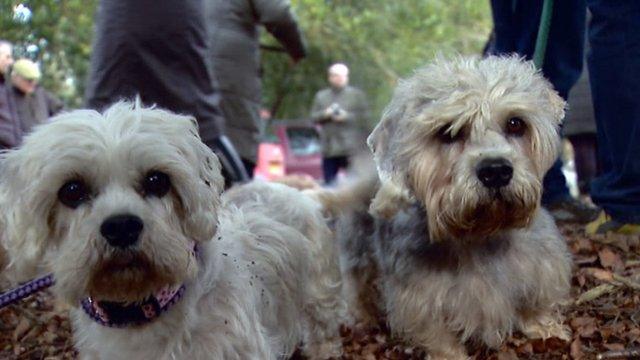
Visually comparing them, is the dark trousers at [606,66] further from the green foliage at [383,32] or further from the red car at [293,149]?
the red car at [293,149]

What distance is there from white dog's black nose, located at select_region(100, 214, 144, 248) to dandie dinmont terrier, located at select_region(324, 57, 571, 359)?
1.35 m

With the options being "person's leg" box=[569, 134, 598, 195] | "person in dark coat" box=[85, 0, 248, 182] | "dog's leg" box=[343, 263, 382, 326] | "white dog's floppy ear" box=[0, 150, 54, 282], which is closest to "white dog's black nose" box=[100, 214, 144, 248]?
"white dog's floppy ear" box=[0, 150, 54, 282]

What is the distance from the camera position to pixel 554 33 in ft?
17.3

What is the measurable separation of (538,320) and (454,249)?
21.1 inches

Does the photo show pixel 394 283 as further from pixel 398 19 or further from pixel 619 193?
pixel 398 19

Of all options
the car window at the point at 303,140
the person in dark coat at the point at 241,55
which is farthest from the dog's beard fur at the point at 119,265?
the car window at the point at 303,140

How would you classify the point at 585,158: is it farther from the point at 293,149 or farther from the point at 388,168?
the point at 293,149

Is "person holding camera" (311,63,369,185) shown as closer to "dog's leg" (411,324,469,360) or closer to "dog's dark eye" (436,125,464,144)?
"dog's leg" (411,324,469,360)

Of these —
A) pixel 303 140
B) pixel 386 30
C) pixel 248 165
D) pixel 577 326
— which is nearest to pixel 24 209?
pixel 577 326

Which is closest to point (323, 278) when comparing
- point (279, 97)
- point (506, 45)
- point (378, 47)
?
point (506, 45)

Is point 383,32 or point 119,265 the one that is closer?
point 119,265

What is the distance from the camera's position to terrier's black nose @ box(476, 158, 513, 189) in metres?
3.30

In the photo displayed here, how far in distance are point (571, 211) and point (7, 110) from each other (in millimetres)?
4957

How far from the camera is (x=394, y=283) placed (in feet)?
12.5
